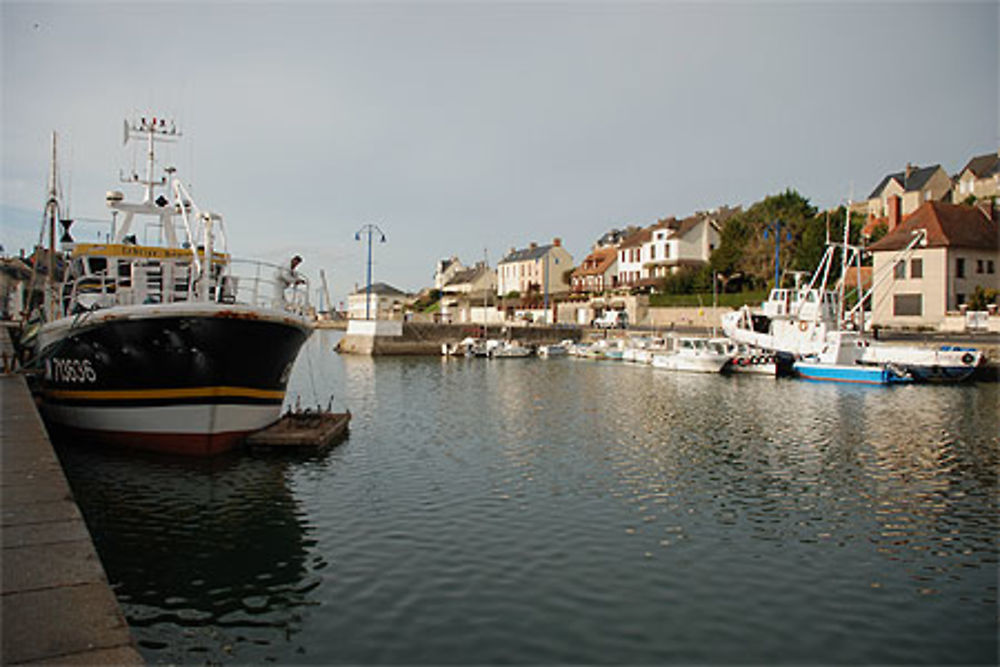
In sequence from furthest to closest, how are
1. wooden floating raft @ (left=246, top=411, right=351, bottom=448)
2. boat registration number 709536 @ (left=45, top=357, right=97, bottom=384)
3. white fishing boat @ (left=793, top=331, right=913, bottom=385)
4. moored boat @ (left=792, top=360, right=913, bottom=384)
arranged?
white fishing boat @ (left=793, top=331, right=913, bottom=385) → moored boat @ (left=792, top=360, right=913, bottom=384) → wooden floating raft @ (left=246, top=411, right=351, bottom=448) → boat registration number 709536 @ (left=45, top=357, right=97, bottom=384)

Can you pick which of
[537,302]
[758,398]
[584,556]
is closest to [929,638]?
[584,556]

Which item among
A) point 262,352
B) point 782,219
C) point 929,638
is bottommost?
point 929,638

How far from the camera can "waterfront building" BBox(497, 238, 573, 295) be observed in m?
112

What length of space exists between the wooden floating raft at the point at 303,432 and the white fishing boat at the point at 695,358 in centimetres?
3339

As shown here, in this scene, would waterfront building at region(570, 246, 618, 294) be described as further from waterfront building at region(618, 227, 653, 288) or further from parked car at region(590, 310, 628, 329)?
parked car at region(590, 310, 628, 329)

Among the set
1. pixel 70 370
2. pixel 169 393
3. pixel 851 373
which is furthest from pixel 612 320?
pixel 169 393

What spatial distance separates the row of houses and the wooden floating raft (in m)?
41.8

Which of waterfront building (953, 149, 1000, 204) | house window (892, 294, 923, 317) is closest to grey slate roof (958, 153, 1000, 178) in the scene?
waterfront building (953, 149, 1000, 204)

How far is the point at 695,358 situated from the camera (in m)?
50.0

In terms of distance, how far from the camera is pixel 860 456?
19.4 meters

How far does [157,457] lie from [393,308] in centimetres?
13464

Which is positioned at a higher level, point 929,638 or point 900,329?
point 900,329

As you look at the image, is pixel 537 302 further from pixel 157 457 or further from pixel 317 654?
pixel 317 654

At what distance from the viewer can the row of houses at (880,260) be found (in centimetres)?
5719
